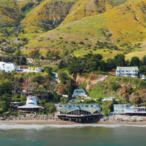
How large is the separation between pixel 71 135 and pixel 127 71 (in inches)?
1670

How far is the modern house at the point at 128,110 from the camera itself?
2701 inches

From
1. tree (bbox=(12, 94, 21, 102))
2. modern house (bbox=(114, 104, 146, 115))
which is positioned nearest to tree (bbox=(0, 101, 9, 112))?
tree (bbox=(12, 94, 21, 102))

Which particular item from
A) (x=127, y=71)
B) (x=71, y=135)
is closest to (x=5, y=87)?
(x=71, y=135)

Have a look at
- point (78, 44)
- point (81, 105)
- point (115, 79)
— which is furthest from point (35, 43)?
point (81, 105)

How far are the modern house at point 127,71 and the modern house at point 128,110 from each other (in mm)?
20675

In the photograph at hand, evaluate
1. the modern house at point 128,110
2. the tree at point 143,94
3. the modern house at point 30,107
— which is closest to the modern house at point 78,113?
the modern house at point 128,110

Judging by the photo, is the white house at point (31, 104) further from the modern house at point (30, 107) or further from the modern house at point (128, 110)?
the modern house at point (128, 110)

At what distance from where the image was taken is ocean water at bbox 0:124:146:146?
1893 inches

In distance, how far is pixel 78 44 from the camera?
13675 cm

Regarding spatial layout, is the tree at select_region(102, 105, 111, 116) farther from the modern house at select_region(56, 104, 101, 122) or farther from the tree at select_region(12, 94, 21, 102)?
the tree at select_region(12, 94, 21, 102)

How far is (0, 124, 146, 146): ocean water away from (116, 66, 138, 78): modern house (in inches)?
1234

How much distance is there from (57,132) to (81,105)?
54.7 feet

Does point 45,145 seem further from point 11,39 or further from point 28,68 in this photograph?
point 11,39

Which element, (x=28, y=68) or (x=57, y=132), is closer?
(x=57, y=132)
